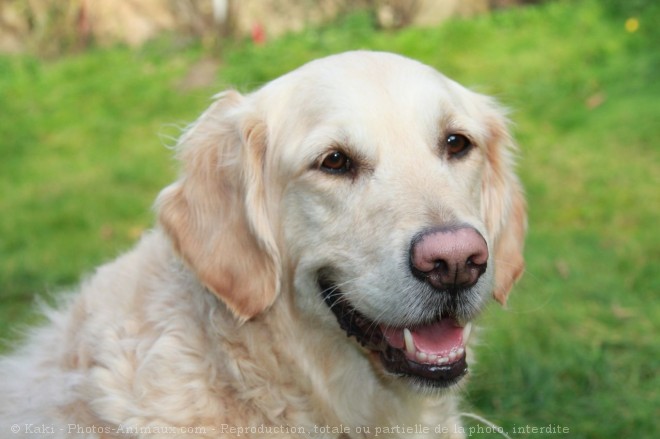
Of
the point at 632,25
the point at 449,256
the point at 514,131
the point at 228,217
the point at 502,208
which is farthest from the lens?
the point at 632,25

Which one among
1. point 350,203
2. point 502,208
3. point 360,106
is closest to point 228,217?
point 350,203

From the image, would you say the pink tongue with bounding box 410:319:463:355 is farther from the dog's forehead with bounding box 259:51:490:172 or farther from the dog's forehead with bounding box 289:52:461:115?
the dog's forehead with bounding box 289:52:461:115

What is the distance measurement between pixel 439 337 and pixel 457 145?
68cm

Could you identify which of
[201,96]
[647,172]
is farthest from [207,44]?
[647,172]

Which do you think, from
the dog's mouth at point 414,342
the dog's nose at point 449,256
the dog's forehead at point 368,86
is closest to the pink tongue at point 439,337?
the dog's mouth at point 414,342

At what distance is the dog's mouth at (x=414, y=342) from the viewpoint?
2.69 metres

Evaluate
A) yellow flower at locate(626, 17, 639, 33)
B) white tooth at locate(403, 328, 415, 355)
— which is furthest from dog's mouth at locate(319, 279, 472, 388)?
yellow flower at locate(626, 17, 639, 33)

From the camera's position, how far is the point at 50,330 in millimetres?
3234

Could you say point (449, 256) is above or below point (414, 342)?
above

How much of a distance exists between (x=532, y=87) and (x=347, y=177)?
6677mm

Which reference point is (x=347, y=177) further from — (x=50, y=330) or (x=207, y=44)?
(x=207, y=44)

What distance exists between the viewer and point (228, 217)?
2.90m

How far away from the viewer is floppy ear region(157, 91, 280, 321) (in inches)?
111

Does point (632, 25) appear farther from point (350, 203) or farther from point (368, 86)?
point (350, 203)
